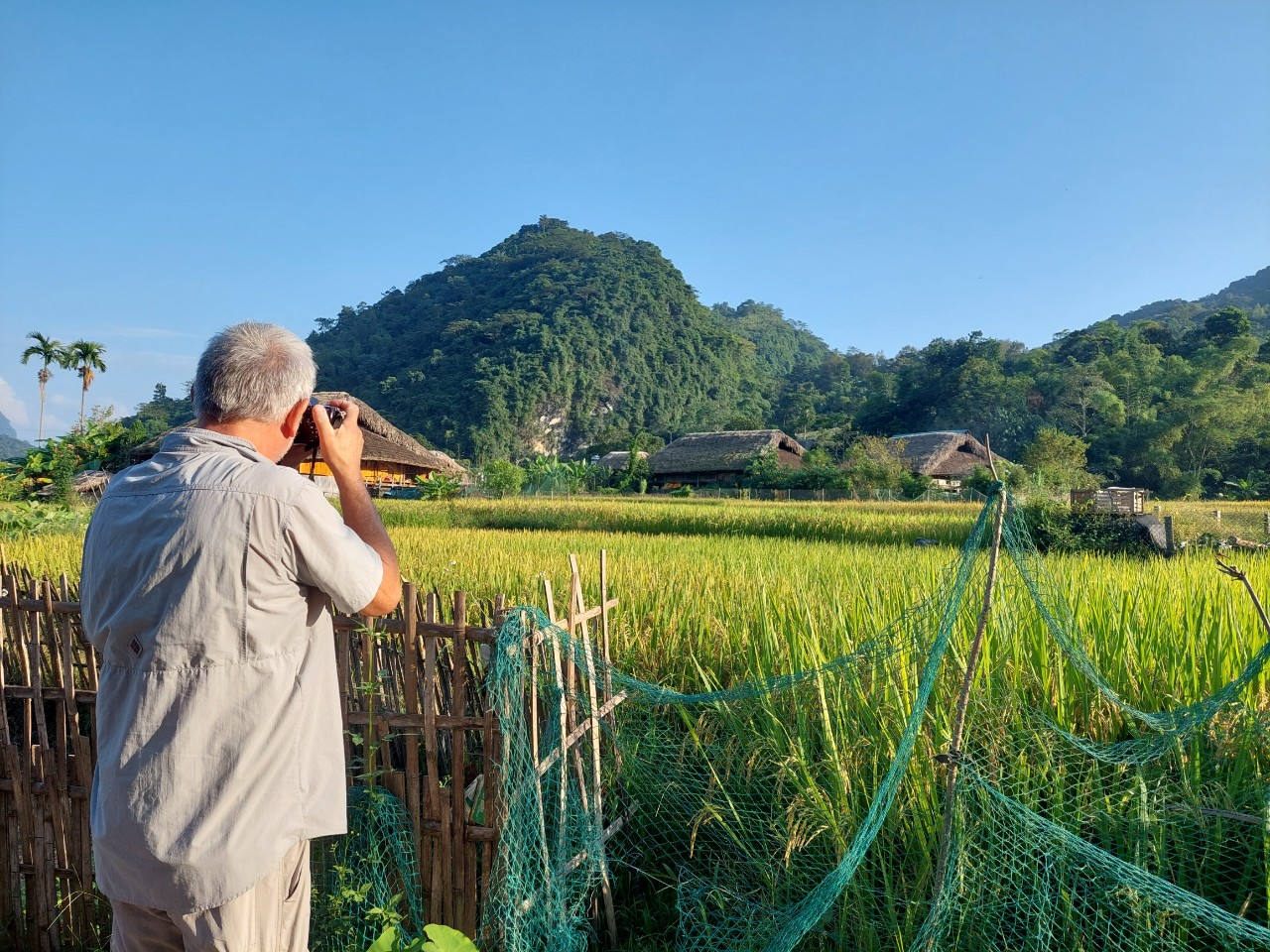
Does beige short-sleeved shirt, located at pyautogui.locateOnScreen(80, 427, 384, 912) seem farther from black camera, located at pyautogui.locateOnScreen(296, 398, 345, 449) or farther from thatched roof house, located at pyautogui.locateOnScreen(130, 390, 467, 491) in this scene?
thatched roof house, located at pyautogui.locateOnScreen(130, 390, 467, 491)

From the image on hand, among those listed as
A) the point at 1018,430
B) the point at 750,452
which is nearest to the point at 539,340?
the point at 750,452

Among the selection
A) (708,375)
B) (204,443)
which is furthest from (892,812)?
(708,375)

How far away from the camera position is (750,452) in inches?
1454

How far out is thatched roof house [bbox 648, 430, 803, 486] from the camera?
37.1 metres

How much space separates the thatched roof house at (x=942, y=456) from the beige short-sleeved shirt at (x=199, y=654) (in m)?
34.4

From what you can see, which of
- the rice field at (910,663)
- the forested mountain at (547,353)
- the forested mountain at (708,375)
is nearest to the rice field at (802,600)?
the rice field at (910,663)

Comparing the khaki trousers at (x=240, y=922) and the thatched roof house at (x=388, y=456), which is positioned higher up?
the thatched roof house at (x=388, y=456)

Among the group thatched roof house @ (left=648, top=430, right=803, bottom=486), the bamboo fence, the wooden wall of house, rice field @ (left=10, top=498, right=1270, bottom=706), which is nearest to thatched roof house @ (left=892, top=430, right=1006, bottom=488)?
thatched roof house @ (left=648, top=430, right=803, bottom=486)

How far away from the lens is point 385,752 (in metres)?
2.29

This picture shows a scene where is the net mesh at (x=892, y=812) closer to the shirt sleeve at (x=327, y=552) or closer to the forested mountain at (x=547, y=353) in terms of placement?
the shirt sleeve at (x=327, y=552)

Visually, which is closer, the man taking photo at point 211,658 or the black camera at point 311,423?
the man taking photo at point 211,658

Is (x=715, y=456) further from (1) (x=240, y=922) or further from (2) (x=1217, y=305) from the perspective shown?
(2) (x=1217, y=305)

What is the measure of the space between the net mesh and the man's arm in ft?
2.15

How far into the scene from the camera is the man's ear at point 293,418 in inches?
58.6
